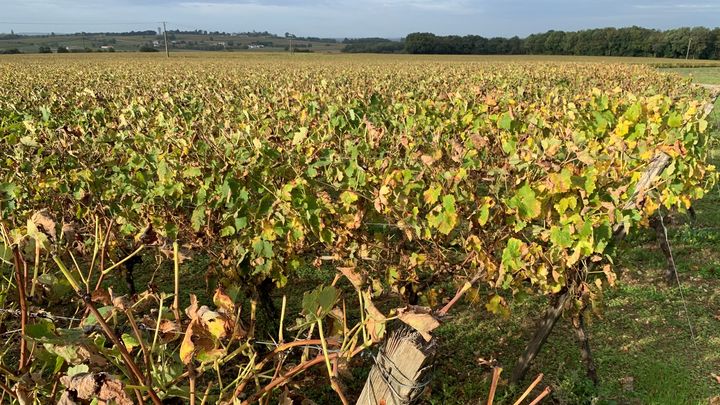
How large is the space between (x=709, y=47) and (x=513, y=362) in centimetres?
7485

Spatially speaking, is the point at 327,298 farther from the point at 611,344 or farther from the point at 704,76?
the point at 704,76

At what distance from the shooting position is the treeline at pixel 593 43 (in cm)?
6177

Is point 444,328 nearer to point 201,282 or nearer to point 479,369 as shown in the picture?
point 479,369

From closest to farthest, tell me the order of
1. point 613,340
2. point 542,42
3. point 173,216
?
point 173,216
point 613,340
point 542,42

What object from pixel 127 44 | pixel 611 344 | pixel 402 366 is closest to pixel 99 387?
pixel 402 366

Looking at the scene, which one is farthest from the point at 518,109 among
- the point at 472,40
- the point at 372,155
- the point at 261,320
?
the point at 472,40

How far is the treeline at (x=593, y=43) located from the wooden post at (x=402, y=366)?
229ft

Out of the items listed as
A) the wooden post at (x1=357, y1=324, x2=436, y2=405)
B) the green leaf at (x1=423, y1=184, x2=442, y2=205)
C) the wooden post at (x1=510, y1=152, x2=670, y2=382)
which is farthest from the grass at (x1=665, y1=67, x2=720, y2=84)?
the wooden post at (x1=357, y1=324, x2=436, y2=405)

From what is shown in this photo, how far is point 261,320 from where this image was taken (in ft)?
14.2

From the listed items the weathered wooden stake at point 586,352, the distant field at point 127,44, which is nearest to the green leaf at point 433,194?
the weathered wooden stake at point 586,352

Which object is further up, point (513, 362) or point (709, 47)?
point (709, 47)

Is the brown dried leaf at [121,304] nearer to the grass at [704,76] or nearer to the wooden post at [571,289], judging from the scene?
the wooden post at [571,289]

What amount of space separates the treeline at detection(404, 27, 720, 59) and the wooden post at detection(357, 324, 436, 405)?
6987 centimetres

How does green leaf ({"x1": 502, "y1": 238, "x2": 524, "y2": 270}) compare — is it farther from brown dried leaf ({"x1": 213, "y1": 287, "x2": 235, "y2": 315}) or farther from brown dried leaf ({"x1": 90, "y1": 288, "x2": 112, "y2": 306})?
brown dried leaf ({"x1": 90, "y1": 288, "x2": 112, "y2": 306})
